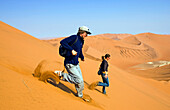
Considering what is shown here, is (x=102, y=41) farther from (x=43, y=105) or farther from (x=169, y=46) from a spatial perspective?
(x=43, y=105)

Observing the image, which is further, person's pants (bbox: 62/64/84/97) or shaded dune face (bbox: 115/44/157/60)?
shaded dune face (bbox: 115/44/157/60)

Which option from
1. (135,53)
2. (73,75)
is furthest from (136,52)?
(73,75)

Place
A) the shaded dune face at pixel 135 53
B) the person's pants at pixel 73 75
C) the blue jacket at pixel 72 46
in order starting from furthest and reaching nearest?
1. the shaded dune face at pixel 135 53
2. the person's pants at pixel 73 75
3. the blue jacket at pixel 72 46

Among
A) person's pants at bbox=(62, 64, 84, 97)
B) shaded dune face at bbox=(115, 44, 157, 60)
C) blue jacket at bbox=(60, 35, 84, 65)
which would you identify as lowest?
shaded dune face at bbox=(115, 44, 157, 60)

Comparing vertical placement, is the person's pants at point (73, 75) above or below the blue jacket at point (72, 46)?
below

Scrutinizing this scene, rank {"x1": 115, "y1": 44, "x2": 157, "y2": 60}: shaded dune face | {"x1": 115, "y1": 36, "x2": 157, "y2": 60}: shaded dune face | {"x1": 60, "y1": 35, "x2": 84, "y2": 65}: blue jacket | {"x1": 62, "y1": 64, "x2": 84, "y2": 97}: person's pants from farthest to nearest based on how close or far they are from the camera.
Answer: {"x1": 115, "y1": 36, "x2": 157, "y2": 60}: shaded dune face
{"x1": 115, "y1": 44, "x2": 157, "y2": 60}: shaded dune face
{"x1": 62, "y1": 64, "x2": 84, "y2": 97}: person's pants
{"x1": 60, "y1": 35, "x2": 84, "y2": 65}: blue jacket

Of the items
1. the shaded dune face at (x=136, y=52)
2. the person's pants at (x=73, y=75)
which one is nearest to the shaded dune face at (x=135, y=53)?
the shaded dune face at (x=136, y=52)

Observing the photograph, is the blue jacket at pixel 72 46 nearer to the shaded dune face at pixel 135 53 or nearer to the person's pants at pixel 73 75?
the person's pants at pixel 73 75

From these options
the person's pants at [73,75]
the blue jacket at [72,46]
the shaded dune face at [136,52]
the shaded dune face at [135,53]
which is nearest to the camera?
the blue jacket at [72,46]

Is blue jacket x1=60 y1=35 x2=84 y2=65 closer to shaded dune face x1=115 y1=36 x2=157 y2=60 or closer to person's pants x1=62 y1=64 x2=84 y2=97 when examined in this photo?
person's pants x1=62 y1=64 x2=84 y2=97

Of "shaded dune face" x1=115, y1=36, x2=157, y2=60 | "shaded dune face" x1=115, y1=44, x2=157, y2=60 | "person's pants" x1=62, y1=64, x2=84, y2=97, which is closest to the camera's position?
"person's pants" x1=62, y1=64, x2=84, y2=97

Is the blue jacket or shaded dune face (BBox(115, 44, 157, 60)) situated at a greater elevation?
the blue jacket

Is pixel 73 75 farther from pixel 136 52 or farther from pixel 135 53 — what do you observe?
pixel 136 52

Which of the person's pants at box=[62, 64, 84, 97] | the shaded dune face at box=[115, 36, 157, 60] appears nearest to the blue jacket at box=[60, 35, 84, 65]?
the person's pants at box=[62, 64, 84, 97]
